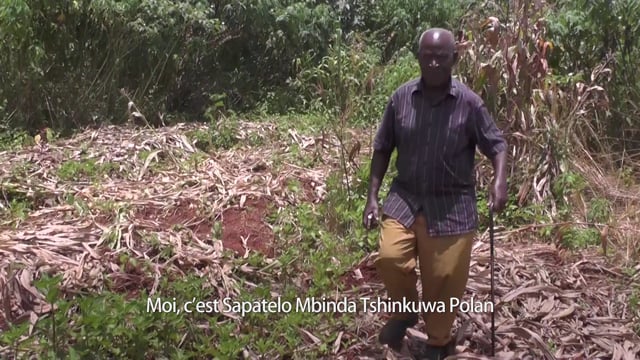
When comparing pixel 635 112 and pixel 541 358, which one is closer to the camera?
pixel 541 358

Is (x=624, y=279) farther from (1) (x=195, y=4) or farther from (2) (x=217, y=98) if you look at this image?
(1) (x=195, y=4)

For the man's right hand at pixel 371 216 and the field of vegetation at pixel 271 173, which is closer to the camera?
the man's right hand at pixel 371 216

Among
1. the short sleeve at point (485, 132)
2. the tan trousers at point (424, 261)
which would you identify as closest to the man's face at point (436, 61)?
the short sleeve at point (485, 132)

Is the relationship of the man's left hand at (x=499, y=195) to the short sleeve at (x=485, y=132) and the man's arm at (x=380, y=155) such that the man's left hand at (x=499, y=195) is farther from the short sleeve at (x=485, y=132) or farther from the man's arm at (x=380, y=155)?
the man's arm at (x=380, y=155)

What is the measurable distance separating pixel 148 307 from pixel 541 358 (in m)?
1.96

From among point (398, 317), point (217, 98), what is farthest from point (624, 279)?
point (217, 98)

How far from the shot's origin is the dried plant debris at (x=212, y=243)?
420cm

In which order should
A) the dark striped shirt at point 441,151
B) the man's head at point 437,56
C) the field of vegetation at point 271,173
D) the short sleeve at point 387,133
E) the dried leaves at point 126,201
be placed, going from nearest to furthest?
the man's head at point 437,56, the dark striped shirt at point 441,151, the short sleeve at point 387,133, the field of vegetation at point 271,173, the dried leaves at point 126,201

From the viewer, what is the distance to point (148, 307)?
380cm

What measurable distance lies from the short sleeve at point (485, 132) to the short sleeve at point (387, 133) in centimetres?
37

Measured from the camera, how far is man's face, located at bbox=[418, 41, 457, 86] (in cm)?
341

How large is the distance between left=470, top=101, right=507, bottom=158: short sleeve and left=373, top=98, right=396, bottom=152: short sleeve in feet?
1.22

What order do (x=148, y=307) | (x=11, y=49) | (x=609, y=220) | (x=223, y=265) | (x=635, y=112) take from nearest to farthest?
(x=148, y=307) → (x=223, y=265) → (x=609, y=220) → (x=635, y=112) → (x=11, y=49)

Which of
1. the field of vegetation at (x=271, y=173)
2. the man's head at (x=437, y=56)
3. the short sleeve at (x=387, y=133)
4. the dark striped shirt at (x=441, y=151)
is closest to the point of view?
the man's head at (x=437, y=56)
